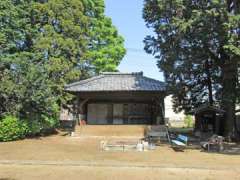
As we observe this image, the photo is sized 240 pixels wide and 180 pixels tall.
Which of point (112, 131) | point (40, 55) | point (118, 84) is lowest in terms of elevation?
point (112, 131)

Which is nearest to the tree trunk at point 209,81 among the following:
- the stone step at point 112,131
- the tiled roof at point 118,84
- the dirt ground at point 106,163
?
the tiled roof at point 118,84

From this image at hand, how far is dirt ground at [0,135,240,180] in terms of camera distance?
1527 cm

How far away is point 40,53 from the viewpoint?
34.0m

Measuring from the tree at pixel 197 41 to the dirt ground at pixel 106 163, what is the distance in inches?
246

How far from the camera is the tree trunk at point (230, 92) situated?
2819 cm

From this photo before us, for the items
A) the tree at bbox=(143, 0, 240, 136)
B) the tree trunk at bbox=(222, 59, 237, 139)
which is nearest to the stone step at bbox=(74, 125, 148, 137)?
the tree at bbox=(143, 0, 240, 136)

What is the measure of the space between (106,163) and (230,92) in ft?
44.5

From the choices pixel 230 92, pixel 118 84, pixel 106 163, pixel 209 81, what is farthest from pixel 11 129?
pixel 209 81

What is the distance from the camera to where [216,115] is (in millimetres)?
36562

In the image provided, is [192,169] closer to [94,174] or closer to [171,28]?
[94,174]

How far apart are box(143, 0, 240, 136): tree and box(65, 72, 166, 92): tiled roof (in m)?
2.54

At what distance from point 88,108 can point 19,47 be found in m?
8.19

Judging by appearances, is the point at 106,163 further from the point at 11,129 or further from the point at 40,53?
the point at 40,53

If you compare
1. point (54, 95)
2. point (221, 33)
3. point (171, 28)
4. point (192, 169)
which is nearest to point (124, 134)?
point (54, 95)
